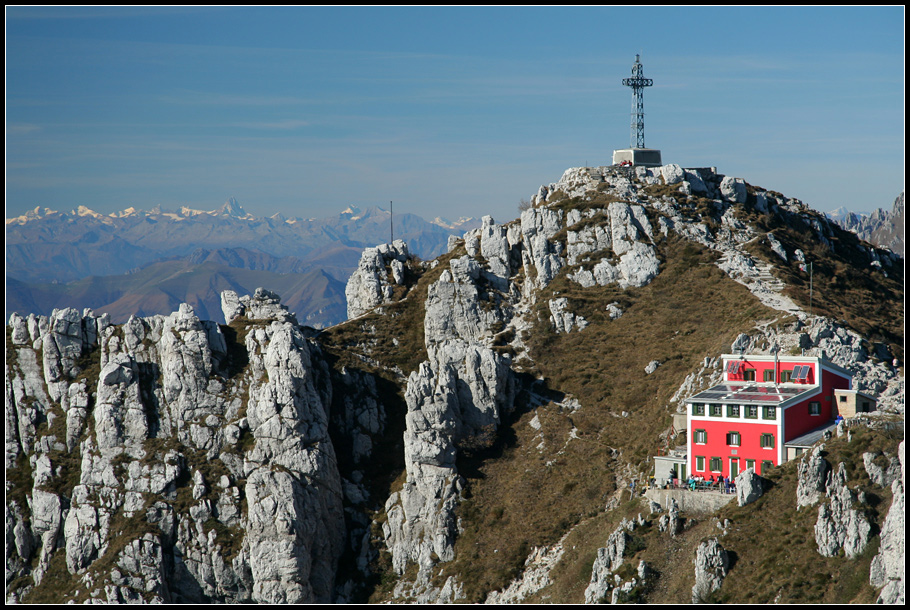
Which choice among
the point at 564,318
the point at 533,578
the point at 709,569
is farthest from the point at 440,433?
the point at 709,569

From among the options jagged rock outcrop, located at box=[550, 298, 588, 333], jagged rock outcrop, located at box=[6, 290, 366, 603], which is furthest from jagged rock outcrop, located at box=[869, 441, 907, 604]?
jagged rock outcrop, located at box=[6, 290, 366, 603]

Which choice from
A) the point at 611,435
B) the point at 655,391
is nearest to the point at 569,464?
the point at 611,435

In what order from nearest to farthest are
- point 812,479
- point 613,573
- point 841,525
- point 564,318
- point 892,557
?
point 892,557 → point 841,525 → point 812,479 → point 613,573 → point 564,318

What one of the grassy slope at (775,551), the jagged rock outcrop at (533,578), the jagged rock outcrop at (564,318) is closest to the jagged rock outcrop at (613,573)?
the grassy slope at (775,551)

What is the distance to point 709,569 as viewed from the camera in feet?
229

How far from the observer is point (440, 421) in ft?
335

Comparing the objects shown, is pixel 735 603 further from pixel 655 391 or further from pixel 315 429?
pixel 315 429

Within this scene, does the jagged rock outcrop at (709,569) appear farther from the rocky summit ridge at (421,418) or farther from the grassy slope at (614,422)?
the rocky summit ridge at (421,418)

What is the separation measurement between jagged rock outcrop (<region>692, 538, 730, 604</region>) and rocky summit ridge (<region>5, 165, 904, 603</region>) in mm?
2612

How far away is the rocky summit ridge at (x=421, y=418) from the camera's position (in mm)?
90750

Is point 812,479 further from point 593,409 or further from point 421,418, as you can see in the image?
point 421,418

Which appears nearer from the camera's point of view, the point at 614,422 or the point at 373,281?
the point at 614,422

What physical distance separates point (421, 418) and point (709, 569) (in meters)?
39.9

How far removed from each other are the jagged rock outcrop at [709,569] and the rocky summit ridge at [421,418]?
261 cm
